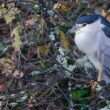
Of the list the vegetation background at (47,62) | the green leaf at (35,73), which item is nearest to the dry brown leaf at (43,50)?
the vegetation background at (47,62)

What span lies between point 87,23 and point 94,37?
0.31 feet

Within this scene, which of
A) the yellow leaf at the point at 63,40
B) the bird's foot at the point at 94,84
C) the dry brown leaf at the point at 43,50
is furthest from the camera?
the dry brown leaf at the point at 43,50

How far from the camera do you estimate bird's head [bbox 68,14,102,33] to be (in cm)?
385

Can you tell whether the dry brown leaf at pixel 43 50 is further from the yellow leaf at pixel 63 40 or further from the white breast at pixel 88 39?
the white breast at pixel 88 39

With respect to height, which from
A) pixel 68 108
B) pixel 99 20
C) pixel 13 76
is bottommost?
pixel 68 108

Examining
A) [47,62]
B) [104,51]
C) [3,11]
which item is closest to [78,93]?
[47,62]

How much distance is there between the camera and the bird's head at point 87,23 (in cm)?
385

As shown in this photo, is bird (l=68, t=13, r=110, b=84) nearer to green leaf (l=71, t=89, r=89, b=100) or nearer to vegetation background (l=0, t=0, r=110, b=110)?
vegetation background (l=0, t=0, r=110, b=110)

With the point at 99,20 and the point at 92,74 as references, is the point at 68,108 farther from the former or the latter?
the point at 99,20

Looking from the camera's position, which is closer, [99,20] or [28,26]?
[99,20]

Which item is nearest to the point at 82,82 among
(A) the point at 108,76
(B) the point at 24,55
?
(A) the point at 108,76

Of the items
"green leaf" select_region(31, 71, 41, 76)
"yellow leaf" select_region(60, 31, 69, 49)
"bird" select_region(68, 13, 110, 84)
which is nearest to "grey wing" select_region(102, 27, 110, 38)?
"bird" select_region(68, 13, 110, 84)

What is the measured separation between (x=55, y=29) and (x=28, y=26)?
0.31 metres

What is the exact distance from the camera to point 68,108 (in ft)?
13.5
